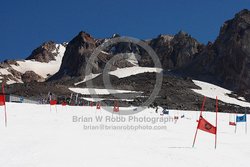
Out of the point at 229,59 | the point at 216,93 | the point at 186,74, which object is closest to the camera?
the point at 216,93

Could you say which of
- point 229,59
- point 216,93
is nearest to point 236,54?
point 229,59

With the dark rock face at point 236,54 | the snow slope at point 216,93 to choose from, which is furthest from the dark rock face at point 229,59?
the snow slope at point 216,93

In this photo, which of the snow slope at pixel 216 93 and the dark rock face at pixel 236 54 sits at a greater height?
the dark rock face at pixel 236 54

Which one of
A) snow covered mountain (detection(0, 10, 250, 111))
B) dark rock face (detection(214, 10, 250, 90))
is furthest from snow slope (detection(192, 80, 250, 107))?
dark rock face (detection(214, 10, 250, 90))

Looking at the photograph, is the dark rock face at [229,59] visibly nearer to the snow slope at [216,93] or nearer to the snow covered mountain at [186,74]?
the snow covered mountain at [186,74]

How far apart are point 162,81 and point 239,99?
26.8m

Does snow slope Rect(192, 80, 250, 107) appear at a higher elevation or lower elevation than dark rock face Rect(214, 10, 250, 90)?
lower

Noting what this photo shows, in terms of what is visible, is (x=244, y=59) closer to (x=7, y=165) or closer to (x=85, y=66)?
(x=85, y=66)

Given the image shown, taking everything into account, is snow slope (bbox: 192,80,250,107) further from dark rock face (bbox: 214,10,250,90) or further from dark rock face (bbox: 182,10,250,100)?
dark rock face (bbox: 214,10,250,90)

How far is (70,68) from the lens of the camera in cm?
19938

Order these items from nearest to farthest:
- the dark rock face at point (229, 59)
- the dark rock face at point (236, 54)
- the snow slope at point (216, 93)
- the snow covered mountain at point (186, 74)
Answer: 1. the snow covered mountain at point (186, 74)
2. the snow slope at point (216, 93)
3. the dark rock face at point (236, 54)
4. the dark rock face at point (229, 59)

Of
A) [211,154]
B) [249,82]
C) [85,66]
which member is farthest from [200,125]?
[85,66]

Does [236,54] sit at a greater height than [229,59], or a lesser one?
greater

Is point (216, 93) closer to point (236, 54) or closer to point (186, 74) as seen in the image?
point (236, 54)
